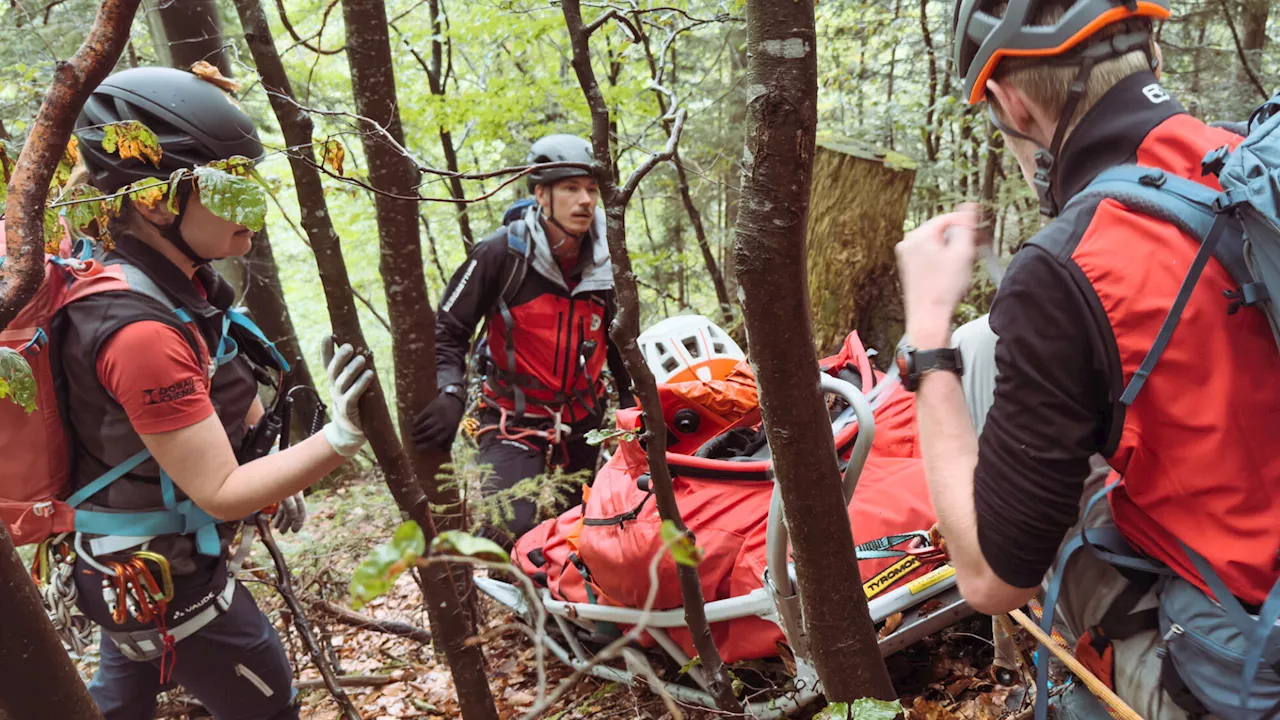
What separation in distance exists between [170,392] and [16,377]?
2.06 ft

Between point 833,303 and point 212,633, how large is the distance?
4.33 meters

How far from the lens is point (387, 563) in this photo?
903mm

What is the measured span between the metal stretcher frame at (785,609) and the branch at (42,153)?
1473 millimetres

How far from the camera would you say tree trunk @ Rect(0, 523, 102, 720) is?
1.41 metres

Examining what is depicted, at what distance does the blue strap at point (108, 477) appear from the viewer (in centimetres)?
245

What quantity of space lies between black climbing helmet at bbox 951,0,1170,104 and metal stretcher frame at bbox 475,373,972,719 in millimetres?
810

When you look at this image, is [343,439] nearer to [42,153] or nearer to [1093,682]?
[42,153]

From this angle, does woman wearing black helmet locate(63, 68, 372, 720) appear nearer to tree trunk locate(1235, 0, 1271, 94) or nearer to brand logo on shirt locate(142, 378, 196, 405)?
brand logo on shirt locate(142, 378, 196, 405)

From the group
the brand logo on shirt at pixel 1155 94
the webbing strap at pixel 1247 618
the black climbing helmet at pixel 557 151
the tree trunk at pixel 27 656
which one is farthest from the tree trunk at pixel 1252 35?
the tree trunk at pixel 27 656

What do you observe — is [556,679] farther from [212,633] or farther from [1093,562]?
[1093,562]

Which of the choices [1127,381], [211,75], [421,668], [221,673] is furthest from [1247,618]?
[421,668]

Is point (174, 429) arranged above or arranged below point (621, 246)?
below

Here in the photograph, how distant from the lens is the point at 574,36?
1805 millimetres

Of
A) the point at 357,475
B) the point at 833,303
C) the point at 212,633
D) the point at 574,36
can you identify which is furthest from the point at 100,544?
the point at 357,475
